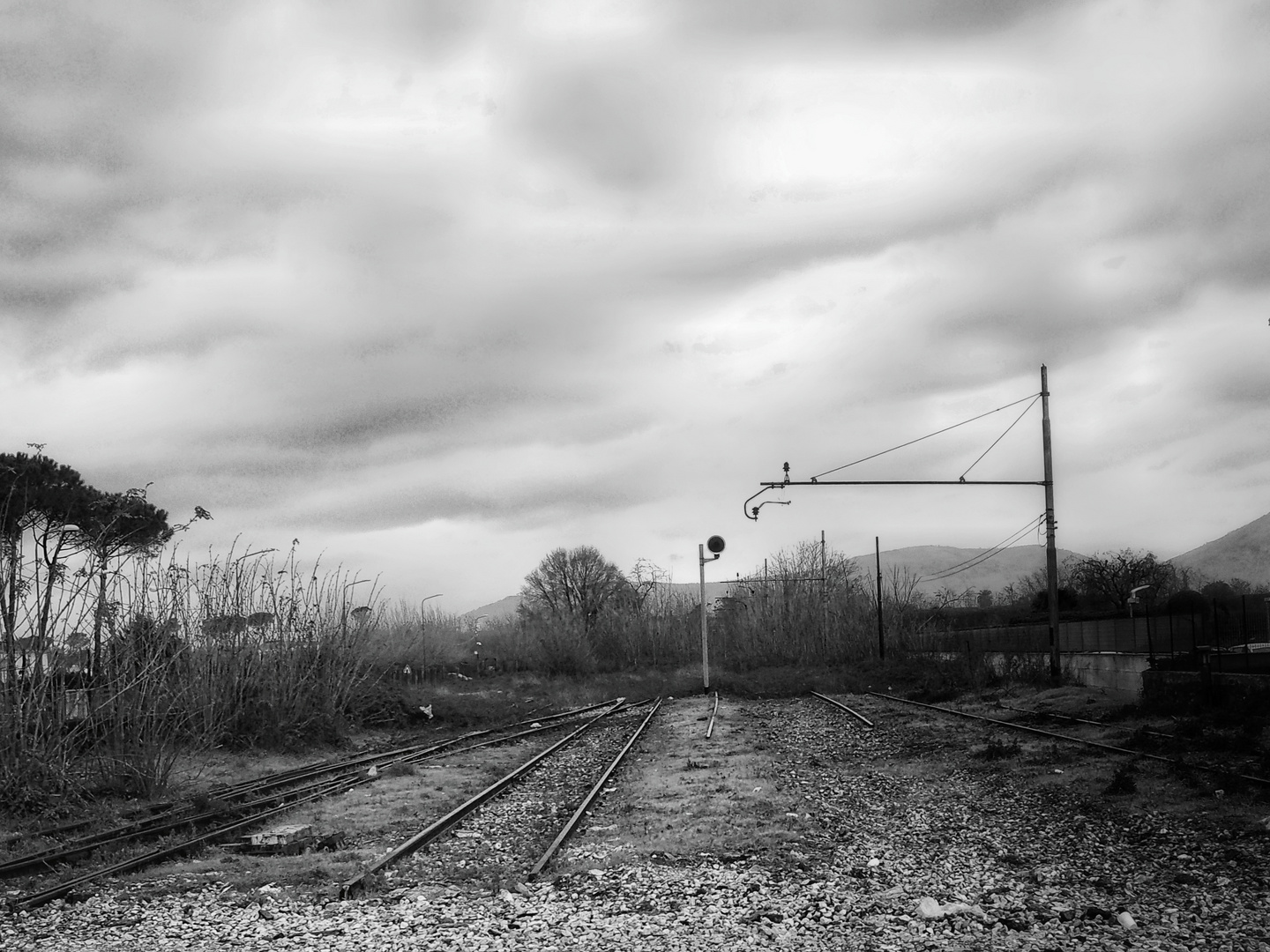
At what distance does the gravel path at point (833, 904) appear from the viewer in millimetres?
7195

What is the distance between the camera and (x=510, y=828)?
468 inches

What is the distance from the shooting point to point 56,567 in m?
13.8

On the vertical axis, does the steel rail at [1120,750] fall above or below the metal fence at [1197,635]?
below

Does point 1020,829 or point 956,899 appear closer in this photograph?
point 956,899

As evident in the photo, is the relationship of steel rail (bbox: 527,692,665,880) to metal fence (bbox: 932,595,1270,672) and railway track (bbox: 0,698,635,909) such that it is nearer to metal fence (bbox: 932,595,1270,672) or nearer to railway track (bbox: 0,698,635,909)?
railway track (bbox: 0,698,635,909)

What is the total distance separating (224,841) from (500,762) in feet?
24.9

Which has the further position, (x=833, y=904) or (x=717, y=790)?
(x=717, y=790)

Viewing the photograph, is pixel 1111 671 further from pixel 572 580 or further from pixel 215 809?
pixel 572 580

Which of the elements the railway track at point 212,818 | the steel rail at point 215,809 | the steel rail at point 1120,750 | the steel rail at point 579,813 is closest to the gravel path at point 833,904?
the steel rail at point 579,813

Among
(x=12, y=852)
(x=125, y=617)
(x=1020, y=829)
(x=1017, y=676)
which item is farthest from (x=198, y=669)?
(x=1017, y=676)

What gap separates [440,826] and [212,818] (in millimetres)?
3213

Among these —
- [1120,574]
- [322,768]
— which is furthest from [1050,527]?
[1120,574]

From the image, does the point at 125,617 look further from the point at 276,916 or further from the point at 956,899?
the point at 956,899

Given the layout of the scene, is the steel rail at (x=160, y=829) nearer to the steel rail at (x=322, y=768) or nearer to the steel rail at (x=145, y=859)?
the steel rail at (x=145, y=859)
